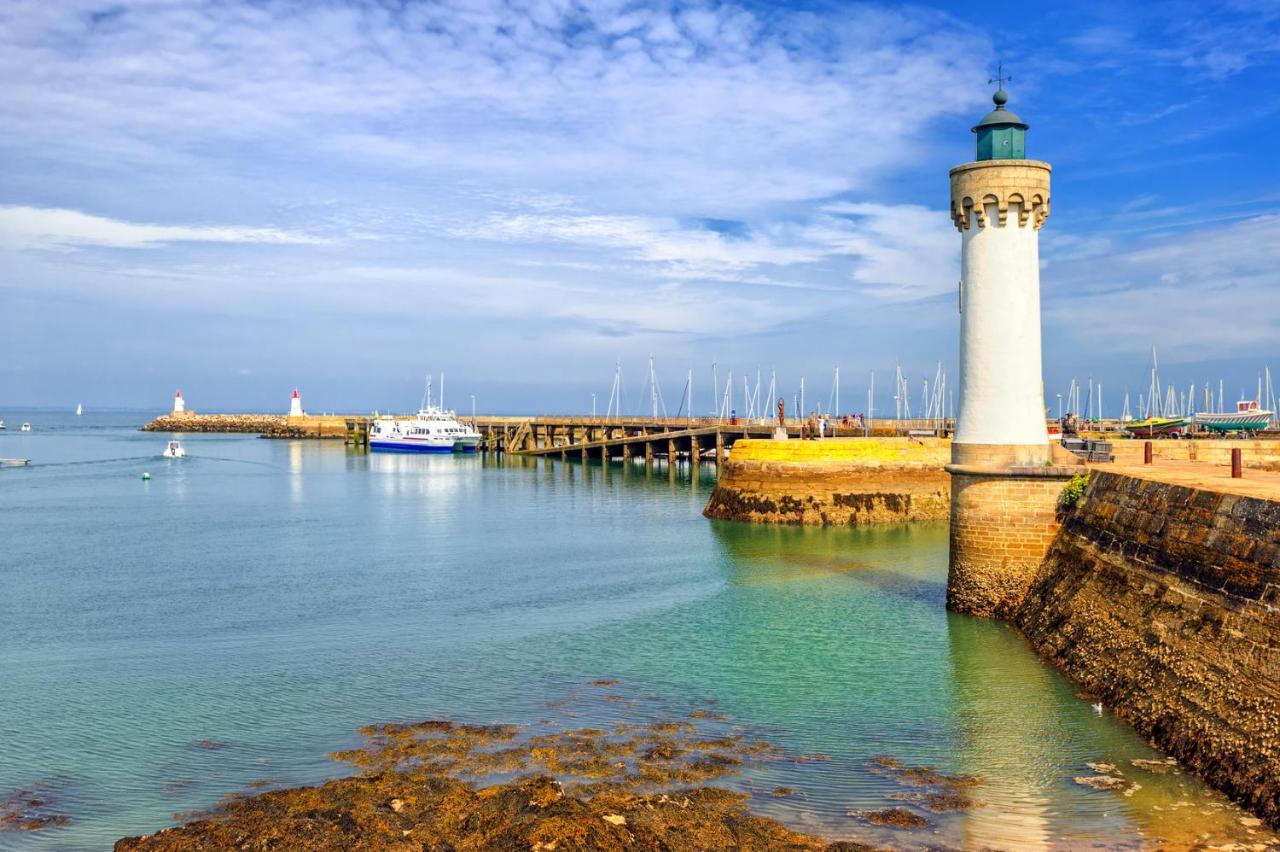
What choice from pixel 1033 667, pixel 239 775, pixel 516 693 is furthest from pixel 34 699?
pixel 1033 667

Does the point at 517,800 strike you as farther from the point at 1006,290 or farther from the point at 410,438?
the point at 410,438

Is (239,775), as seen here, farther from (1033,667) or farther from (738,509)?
A: (738,509)

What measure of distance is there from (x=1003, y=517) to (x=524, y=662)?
9742 mm

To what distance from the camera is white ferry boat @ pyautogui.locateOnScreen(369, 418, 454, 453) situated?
99812 millimetres

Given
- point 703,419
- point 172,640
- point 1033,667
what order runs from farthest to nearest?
point 703,419 < point 172,640 < point 1033,667

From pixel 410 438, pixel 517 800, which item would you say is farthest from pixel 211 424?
pixel 517 800

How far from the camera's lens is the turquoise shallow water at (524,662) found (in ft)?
37.0

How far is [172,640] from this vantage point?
19844 millimetres

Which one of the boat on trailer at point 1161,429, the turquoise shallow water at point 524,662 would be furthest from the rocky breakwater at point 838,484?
the boat on trailer at point 1161,429

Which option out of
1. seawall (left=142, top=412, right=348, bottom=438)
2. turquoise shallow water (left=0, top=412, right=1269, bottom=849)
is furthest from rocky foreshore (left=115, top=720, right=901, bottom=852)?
seawall (left=142, top=412, right=348, bottom=438)

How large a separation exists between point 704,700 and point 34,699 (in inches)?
415

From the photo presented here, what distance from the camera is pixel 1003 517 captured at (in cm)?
1941

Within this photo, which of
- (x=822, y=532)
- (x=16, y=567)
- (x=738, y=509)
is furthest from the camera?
(x=738, y=509)

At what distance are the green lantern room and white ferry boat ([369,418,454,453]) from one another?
8381cm
